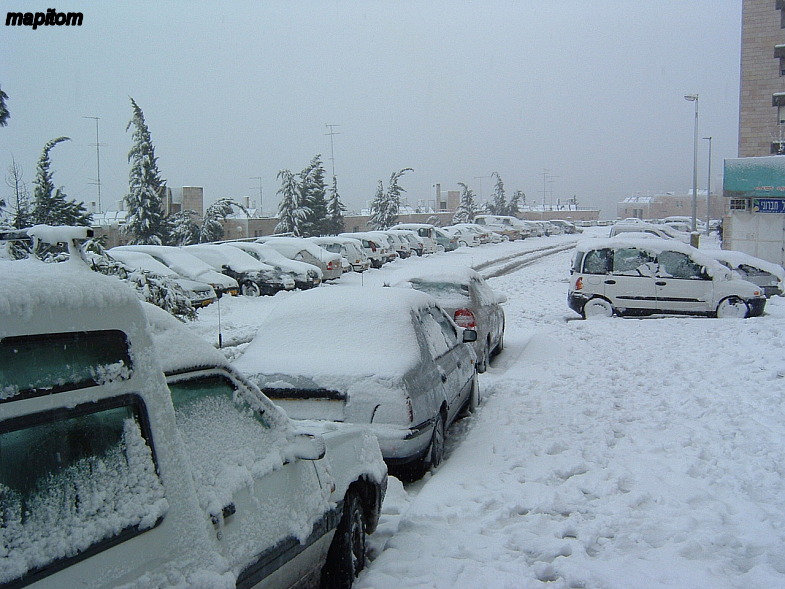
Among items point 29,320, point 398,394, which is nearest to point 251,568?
point 29,320

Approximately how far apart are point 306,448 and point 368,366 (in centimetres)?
260

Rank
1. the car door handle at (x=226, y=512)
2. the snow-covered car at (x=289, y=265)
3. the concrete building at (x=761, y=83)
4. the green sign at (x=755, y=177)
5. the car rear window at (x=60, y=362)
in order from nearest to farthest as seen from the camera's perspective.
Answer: the car rear window at (x=60, y=362), the car door handle at (x=226, y=512), the snow-covered car at (x=289, y=265), the green sign at (x=755, y=177), the concrete building at (x=761, y=83)

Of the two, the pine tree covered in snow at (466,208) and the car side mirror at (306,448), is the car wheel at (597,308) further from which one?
the pine tree covered in snow at (466,208)

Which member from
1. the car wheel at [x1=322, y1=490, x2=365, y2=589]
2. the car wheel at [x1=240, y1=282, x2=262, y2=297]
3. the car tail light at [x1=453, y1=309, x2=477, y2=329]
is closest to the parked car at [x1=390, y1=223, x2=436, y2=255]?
the car wheel at [x1=240, y1=282, x2=262, y2=297]

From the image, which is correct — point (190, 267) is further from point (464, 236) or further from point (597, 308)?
point (464, 236)

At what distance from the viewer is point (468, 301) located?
1126cm

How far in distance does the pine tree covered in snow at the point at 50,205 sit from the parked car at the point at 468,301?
46.7ft

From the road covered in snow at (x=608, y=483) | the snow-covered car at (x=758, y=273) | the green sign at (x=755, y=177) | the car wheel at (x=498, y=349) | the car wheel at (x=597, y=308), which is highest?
the green sign at (x=755, y=177)

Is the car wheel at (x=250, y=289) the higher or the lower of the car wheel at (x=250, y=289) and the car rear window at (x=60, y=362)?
the lower

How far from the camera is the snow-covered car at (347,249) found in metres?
30.0

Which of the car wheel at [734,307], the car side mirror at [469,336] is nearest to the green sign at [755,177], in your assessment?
the car wheel at [734,307]

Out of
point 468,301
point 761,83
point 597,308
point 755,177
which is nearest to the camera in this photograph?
point 468,301

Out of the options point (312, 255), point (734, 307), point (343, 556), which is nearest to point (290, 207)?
point (312, 255)

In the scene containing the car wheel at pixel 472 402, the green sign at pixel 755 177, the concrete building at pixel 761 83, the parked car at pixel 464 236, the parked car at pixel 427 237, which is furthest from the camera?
the parked car at pixel 464 236
